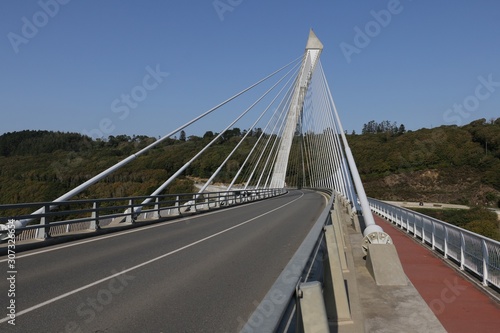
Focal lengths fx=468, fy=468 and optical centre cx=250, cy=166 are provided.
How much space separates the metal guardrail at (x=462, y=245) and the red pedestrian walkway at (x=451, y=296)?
37 centimetres

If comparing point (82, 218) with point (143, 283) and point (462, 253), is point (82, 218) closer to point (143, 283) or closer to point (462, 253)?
point (143, 283)

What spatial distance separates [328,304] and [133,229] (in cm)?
Result: 1349

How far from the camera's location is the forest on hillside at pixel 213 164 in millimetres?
57812

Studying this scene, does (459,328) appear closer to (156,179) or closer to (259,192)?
(259,192)

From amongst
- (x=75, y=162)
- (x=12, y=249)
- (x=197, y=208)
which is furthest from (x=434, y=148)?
(x=12, y=249)

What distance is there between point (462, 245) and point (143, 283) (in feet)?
29.1

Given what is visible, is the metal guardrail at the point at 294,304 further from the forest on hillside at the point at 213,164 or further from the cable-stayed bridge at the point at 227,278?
the forest on hillside at the point at 213,164

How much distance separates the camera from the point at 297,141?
89.2m

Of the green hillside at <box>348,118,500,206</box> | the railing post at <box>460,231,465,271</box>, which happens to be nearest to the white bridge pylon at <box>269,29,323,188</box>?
the green hillside at <box>348,118,500,206</box>

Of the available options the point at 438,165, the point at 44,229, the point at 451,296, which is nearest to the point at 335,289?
the point at 451,296

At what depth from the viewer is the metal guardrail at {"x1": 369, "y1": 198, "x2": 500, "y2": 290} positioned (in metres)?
10.3

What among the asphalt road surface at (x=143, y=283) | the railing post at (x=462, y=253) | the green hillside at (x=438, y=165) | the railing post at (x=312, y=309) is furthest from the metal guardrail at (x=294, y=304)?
the green hillside at (x=438, y=165)

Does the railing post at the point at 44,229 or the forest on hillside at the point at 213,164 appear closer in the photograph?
the railing post at the point at 44,229

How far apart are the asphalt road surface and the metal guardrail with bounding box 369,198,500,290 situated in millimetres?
4561
